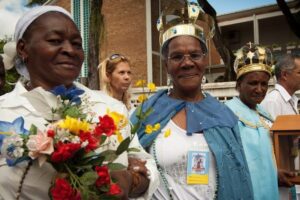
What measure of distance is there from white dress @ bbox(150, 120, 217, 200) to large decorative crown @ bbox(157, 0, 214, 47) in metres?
0.71

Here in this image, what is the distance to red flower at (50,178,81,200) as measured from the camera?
4.34 feet

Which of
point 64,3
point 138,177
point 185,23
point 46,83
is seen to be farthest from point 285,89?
point 64,3

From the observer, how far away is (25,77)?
1961 millimetres

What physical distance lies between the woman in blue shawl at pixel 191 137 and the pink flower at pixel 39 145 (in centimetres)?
95

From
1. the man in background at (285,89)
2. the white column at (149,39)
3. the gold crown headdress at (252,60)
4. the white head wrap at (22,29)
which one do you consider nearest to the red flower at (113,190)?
the white head wrap at (22,29)

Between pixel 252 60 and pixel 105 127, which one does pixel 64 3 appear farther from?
pixel 105 127

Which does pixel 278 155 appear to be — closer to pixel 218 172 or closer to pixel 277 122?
pixel 277 122

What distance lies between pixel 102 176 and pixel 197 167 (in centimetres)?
110

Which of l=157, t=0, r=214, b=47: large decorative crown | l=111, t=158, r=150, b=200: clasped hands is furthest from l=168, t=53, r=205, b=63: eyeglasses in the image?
l=111, t=158, r=150, b=200: clasped hands

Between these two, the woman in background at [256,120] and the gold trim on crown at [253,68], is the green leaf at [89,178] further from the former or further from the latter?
the gold trim on crown at [253,68]

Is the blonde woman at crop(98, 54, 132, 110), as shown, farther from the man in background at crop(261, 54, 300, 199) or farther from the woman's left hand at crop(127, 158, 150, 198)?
the woman's left hand at crop(127, 158, 150, 198)

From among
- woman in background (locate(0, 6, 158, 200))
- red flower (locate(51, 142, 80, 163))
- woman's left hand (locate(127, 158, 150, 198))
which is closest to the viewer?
red flower (locate(51, 142, 80, 163))

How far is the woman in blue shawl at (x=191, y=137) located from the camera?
238 cm

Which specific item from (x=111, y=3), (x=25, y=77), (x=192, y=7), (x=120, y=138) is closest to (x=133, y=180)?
(x=120, y=138)
